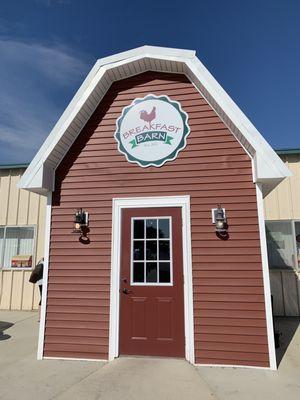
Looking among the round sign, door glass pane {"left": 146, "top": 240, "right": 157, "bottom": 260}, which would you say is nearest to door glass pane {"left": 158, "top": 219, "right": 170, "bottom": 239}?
door glass pane {"left": 146, "top": 240, "right": 157, "bottom": 260}

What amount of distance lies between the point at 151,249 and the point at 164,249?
210 millimetres

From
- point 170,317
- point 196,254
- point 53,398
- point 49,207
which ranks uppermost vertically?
point 49,207

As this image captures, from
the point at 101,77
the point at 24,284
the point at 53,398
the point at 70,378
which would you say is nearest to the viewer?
the point at 53,398

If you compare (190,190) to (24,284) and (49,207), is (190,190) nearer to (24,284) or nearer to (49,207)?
(49,207)

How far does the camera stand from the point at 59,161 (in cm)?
604

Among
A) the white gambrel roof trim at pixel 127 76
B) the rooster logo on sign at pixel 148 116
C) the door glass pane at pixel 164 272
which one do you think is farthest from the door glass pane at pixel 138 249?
the rooster logo on sign at pixel 148 116

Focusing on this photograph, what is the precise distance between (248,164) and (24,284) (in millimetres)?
7172

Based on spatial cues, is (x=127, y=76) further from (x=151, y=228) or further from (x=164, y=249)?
(x=164, y=249)

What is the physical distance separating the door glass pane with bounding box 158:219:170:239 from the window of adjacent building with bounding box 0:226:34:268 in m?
5.57

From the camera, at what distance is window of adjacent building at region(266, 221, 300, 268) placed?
8.67m

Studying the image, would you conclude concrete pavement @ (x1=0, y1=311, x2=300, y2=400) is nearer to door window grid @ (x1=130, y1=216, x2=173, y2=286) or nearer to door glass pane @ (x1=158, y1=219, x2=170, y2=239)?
door window grid @ (x1=130, y1=216, x2=173, y2=286)

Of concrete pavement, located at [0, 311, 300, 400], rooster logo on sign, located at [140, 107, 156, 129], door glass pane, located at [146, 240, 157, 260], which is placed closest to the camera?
concrete pavement, located at [0, 311, 300, 400]

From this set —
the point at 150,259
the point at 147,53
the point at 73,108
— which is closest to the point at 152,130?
the point at 147,53

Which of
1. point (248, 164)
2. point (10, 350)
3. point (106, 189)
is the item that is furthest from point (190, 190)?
point (10, 350)
